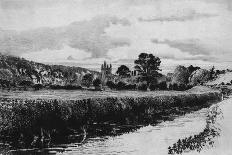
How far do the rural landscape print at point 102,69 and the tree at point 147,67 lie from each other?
0.7 inches

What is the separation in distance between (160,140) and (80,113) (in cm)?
199

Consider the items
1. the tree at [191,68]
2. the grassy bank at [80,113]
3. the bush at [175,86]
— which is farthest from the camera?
the bush at [175,86]

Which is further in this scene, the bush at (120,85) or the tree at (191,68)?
the bush at (120,85)

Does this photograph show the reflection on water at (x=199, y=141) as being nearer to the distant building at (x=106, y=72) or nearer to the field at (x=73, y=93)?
the field at (x=73, y=93)

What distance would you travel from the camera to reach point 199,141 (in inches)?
339

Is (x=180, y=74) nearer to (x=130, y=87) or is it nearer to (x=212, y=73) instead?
(x=212, y=73)

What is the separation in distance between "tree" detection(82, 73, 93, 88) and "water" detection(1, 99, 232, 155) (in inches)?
40.0

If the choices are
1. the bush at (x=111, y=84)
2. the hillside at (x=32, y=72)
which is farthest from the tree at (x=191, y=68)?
→ the hillside at (x=32, y=72)

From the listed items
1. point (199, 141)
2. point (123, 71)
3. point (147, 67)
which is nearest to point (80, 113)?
point (123, 71)

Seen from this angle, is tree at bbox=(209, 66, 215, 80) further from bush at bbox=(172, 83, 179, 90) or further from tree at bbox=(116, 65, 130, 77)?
tree at bbox=(116, 65, 130, 77)

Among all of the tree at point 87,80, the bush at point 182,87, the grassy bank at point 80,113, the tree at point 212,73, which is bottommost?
the grassy bank at point 80,113

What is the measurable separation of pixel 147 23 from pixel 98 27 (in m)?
0.92

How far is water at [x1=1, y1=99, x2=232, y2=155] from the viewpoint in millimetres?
7969

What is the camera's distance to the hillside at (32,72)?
25.5 ft
